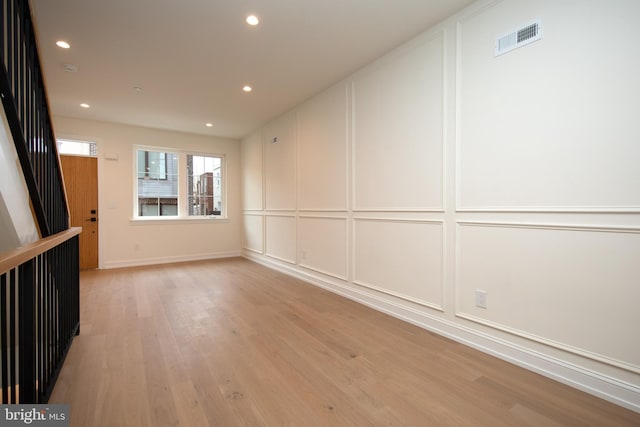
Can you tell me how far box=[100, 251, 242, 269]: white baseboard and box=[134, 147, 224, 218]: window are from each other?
80 centimetres

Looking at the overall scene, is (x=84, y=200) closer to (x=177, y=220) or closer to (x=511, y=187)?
(x=177, y=220)

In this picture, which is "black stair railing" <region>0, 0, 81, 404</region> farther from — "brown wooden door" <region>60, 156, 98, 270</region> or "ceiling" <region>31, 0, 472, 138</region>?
"brown wooden door" <region>60, 156, 98, 270</region>

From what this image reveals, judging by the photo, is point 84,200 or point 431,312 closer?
point 431,312

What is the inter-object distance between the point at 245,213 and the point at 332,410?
5089mm

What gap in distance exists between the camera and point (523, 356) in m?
1.96

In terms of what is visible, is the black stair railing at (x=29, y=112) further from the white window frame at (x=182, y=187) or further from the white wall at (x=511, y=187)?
the white window frame at (x=182, y=187)

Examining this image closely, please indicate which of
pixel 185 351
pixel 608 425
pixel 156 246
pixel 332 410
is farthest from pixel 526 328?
pixel 156 246

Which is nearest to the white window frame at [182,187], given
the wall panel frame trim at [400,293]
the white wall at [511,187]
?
the white wall at [511,187]

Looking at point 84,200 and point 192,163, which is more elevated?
point 192,163

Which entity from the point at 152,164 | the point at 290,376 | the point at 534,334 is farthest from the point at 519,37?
the point at 152,164

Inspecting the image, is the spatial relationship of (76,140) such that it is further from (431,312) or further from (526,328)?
(526,328)

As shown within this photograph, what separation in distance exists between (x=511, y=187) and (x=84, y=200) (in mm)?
5996

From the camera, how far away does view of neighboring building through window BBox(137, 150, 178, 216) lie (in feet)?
18.2

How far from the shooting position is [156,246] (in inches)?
220
